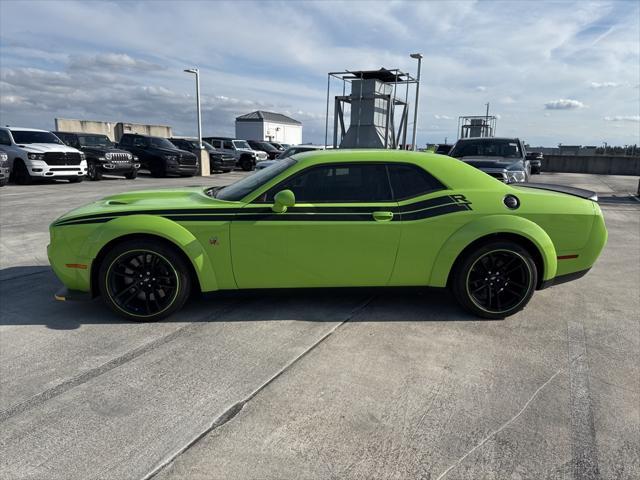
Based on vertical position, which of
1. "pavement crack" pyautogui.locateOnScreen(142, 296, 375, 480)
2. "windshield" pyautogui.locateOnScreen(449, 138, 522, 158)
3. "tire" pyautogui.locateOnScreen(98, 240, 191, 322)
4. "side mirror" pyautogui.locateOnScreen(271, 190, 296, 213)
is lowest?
"pavement crack" pyautogui.locateOnScreen(142, 296, 375, 480)

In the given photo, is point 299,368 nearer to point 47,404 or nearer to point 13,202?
point 47,404

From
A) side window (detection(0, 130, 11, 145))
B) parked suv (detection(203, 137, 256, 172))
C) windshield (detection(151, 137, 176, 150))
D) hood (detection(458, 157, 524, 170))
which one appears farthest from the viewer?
parked suv (detection(203, 137, 256, 172))

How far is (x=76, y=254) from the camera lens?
11.9ft

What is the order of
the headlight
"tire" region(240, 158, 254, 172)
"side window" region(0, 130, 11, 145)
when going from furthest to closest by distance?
"tire" region(240, 158, 254, 172) → "side window" region(0, 130, 11, 145) → the headlight

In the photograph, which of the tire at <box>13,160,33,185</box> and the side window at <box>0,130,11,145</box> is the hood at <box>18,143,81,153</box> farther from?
the side window at <box>0,130,11,145</box>

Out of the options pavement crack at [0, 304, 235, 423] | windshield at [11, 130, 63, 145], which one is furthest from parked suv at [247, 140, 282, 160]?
pavement crack at [0, 304, 235, 423]

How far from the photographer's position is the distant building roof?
2437 inches

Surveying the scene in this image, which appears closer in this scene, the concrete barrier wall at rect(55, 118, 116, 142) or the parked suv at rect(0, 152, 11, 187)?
the parked suv at rect(0, 152, 11, 187)

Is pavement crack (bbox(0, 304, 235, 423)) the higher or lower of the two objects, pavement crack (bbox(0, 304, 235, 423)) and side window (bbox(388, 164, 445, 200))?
the lower

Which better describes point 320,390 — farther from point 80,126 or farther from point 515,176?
point 80,126

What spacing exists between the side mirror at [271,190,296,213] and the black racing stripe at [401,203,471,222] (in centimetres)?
94

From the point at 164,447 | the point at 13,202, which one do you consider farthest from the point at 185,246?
the point at 13,202

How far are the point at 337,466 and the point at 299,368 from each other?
0.93 metres

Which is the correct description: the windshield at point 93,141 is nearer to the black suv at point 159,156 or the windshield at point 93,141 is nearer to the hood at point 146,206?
the black suv at point 159,156
